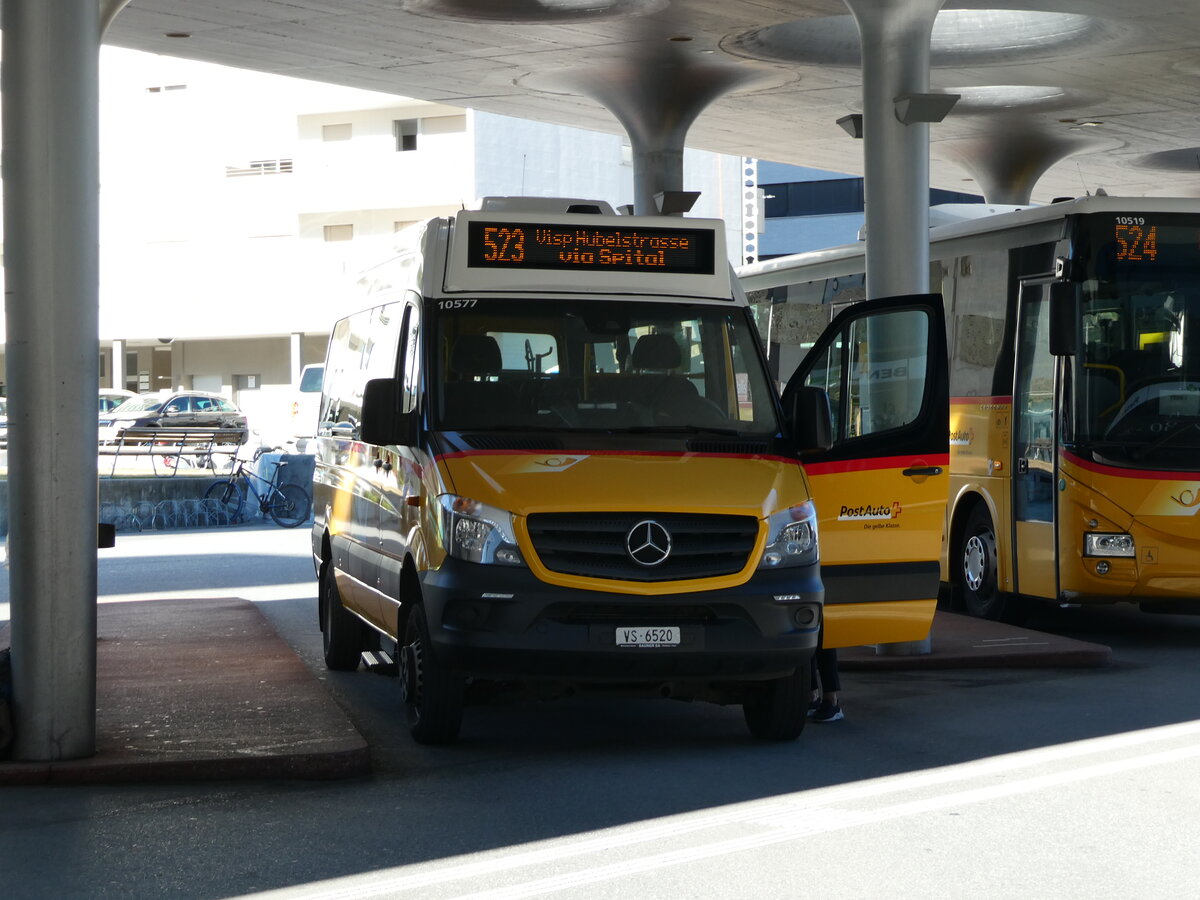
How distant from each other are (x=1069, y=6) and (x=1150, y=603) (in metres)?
7.08

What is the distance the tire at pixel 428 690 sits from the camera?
8844mm

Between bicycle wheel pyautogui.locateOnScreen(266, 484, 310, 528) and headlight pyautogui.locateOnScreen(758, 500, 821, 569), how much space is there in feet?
71.0

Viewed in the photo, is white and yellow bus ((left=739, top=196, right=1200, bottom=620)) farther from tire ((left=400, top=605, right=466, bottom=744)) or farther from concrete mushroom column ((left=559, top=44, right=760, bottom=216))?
concrete mushroom column ((left=559, top=44, right=760, bottom=216))

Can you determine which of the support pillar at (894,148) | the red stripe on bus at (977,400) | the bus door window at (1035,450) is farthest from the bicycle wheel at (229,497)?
the support pillar at (894,148)

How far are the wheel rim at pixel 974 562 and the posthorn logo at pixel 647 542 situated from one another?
725 centimetres

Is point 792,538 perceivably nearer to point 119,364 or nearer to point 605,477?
point 605,477

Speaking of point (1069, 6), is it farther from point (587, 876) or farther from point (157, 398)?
point (157, 398)

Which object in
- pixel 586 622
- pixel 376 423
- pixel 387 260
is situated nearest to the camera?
pixel 586 622

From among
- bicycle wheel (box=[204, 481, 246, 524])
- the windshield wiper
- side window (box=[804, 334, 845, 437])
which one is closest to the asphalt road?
side window (box=[804, 334, 845, 437])

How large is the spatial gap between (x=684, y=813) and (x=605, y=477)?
184 cm

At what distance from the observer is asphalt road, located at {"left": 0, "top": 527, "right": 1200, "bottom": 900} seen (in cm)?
631

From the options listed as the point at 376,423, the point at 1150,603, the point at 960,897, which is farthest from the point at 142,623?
the point at 960,897

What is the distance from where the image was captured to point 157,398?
52.7 metres

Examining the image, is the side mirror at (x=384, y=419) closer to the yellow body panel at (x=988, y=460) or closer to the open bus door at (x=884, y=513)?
the open bus door at (x=884, y=513)
